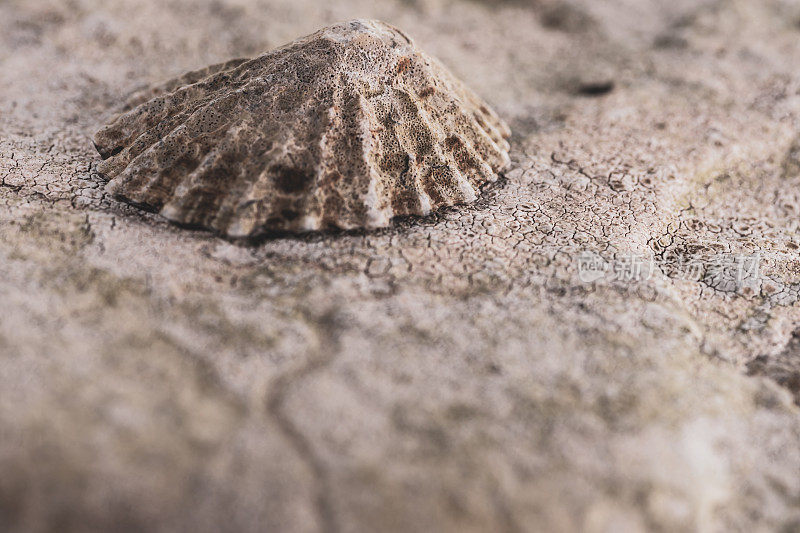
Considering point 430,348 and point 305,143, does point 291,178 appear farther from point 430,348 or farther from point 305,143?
point 430,348

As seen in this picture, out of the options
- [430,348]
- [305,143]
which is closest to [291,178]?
[305,143]

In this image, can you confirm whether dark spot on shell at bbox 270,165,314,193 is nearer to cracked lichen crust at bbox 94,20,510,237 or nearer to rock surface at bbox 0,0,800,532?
cracked lichen crust at bbox 94,20,510,237

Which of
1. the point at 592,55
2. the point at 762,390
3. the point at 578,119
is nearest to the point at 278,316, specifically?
the point at 762,390

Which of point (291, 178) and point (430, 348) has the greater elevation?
point (291, 178)

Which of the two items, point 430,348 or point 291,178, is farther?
point 291,178

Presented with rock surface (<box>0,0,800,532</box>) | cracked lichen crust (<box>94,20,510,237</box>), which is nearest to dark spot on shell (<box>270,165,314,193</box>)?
cracked lichen crust (<box>94,20,510,237</box>)

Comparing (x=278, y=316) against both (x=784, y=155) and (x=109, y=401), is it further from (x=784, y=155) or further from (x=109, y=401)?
(x=784, y=155)
